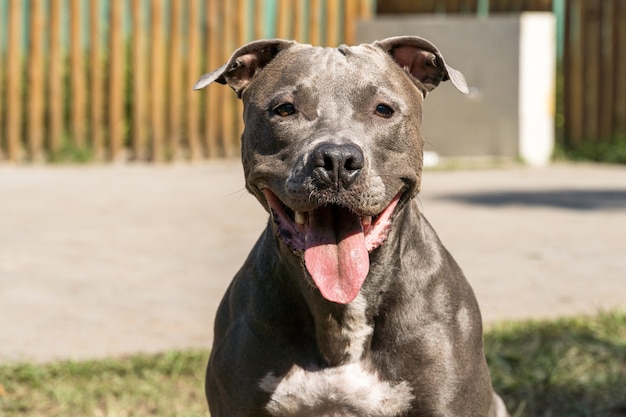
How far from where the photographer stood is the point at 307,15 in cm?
1414

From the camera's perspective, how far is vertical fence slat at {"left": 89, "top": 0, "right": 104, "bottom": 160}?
1327 centimetres

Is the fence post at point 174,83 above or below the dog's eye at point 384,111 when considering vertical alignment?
below

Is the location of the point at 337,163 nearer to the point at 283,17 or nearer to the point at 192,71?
the point at 192,71

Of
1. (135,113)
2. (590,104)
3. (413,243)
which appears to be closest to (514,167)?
(590,104)

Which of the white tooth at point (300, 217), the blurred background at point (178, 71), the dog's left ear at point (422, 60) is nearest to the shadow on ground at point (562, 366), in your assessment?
the dog's left ear at point (422, 60)

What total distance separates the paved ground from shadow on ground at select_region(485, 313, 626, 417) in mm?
416

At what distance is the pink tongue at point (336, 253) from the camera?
4.09 metres

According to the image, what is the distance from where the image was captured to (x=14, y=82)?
13141mm

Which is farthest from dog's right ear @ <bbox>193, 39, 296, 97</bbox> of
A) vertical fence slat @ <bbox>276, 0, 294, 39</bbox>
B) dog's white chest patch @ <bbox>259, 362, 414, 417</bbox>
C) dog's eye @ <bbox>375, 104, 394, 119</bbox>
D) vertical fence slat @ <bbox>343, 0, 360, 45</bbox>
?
vertical fence slat @ <bbox>343, 0, 360, 45</bbox>

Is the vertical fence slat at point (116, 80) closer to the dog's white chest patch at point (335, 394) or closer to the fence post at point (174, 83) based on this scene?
the fence post at point (174, 83)

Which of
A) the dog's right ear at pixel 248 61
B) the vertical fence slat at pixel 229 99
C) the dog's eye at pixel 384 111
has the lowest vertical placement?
the vertical fence slat at pixel 229 99

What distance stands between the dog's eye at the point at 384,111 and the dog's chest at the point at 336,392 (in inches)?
34.3

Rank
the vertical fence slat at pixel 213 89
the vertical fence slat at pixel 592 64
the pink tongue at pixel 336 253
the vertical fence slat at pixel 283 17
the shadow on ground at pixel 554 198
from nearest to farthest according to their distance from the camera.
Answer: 1. the pink tongue at pixel 336 253
2. the shadow on ground at pixel 554 198
3. the vertical fence slat at pixel 213 89
4. the vertical fence slat at pixel 283 17
5. the vertical fence slat at pixel 592 64

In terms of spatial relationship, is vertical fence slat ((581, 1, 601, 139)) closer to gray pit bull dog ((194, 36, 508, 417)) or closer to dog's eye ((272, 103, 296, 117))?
gray pit bull dog ((194, 36, 508, 417))
